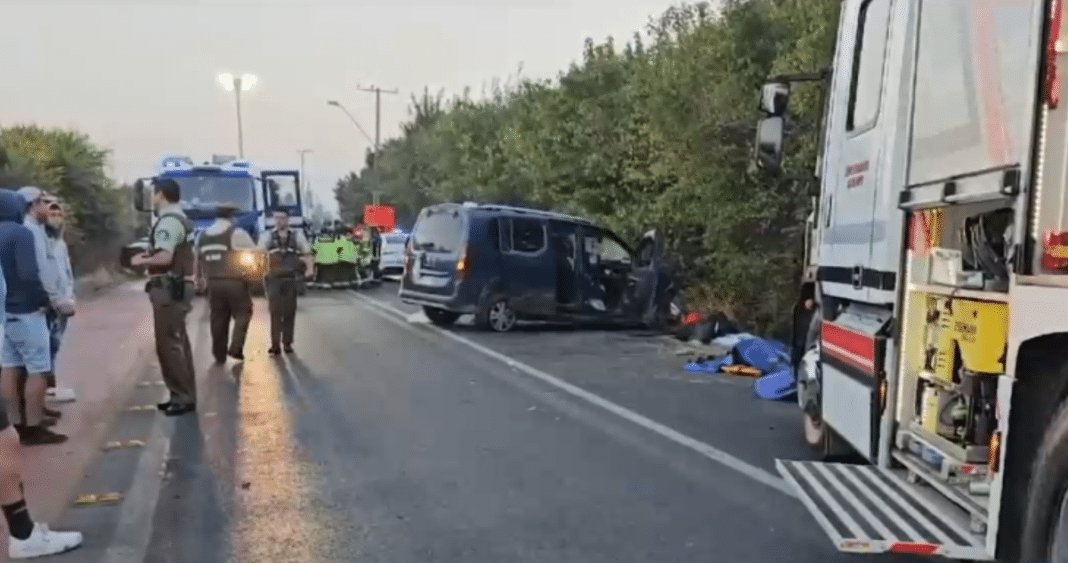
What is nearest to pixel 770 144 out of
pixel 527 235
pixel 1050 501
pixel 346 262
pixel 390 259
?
pixel 1050 501

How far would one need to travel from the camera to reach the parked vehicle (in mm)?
16578

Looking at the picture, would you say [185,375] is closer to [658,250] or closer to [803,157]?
[803,157]

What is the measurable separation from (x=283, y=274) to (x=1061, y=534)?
1102 centimetres

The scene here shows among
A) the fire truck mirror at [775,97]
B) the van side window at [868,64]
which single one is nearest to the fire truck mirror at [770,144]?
the fire truck mirror at [775,97]

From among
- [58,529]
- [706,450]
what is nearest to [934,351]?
[706,450]

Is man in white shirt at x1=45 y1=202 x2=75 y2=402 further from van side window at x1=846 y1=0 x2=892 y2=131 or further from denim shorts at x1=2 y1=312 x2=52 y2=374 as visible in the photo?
van side window at x1=846 y1=0 x2=892 y2=131

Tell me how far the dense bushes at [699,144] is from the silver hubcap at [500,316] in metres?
2.92

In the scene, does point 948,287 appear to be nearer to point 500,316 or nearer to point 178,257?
point 178,257

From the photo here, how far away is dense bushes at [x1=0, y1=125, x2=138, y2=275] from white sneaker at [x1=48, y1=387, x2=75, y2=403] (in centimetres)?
1937

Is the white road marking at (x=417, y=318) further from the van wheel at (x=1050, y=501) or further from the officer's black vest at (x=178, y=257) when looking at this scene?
the van wheel at (x=1050, y=501)

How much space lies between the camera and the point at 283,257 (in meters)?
13.6

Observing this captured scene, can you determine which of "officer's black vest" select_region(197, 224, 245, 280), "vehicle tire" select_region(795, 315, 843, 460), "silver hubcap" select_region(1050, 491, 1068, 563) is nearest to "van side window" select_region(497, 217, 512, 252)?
"officer's black vest" select_region(197, 224, 245, 280)

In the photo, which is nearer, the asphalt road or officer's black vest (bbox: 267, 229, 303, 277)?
the asphalt road

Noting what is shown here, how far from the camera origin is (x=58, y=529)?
→ 5.84m
